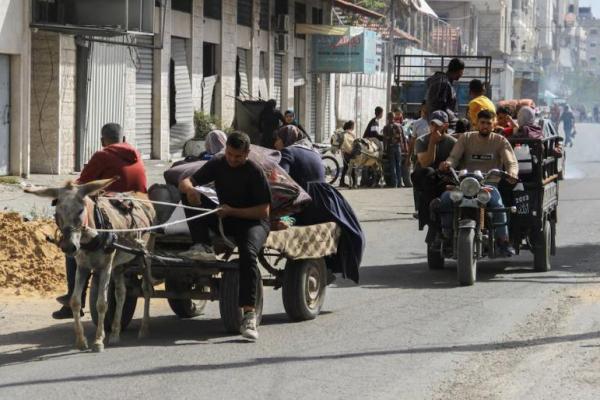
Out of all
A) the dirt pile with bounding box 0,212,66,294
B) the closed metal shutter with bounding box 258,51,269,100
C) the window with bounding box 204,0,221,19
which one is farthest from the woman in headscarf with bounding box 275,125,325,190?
the closed metal shutter with bounding box 258,51,269,100

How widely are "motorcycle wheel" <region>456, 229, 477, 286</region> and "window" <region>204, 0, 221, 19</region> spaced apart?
875 inches

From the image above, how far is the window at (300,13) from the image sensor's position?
44.2 meters

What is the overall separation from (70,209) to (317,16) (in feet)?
127

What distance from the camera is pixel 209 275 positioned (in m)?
10.6

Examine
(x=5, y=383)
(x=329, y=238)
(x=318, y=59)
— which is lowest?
(x=5, y=383)

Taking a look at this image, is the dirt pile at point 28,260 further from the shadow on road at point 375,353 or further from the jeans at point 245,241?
the jeans at point 245,241

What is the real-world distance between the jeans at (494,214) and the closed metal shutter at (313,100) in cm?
3316

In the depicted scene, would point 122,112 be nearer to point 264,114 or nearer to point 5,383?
point 264,114

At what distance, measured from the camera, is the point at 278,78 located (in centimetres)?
4291

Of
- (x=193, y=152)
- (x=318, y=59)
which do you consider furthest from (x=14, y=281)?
(x=318, y=59)

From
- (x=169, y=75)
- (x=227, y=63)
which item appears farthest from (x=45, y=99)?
(x=227, y=63)

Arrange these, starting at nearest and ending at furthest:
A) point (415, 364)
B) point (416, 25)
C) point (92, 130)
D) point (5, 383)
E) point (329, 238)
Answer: point (5, 383) → point (415, 364) → point (329, 238) → point (92, 130) → point (416, 25)

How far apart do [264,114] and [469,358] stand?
19043 mm

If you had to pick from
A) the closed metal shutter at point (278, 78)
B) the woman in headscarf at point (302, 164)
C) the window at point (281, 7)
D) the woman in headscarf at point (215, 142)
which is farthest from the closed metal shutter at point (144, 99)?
the woman in headscarf at point (302, 164)
